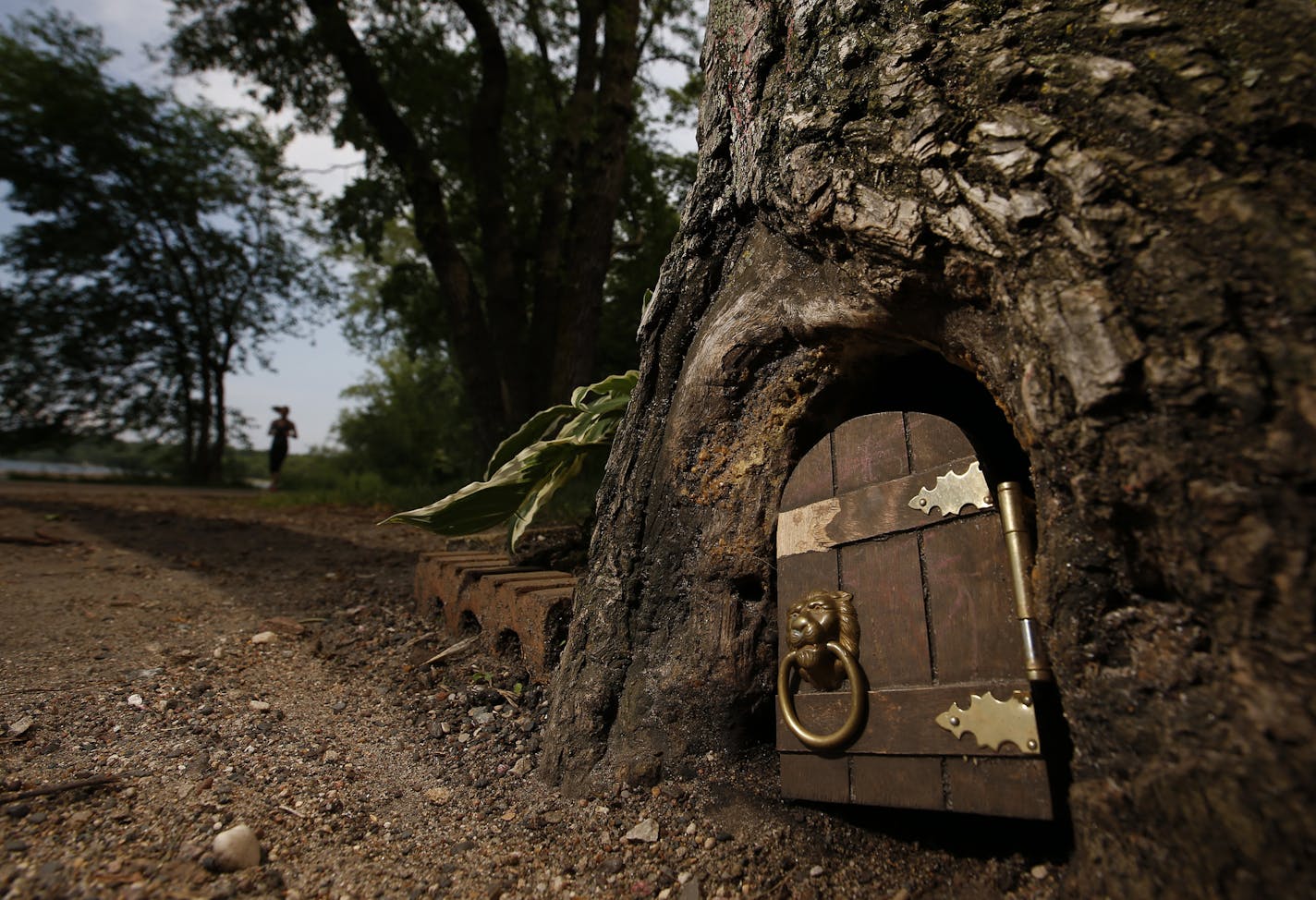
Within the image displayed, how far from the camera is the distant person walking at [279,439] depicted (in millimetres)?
11781

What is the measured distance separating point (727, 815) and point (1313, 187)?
1.48m

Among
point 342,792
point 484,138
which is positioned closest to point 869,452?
point 342,792

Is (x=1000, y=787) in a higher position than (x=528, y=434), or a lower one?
lower

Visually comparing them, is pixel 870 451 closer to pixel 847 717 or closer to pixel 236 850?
pixel 847 717

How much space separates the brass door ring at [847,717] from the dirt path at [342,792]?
0.21m

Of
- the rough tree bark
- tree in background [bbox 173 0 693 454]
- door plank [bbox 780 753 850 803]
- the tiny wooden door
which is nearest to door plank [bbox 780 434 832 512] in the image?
the tiny wooden door

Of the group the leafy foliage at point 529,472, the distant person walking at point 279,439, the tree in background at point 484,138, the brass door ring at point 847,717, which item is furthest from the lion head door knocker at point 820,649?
the distant person walking at point 279,439

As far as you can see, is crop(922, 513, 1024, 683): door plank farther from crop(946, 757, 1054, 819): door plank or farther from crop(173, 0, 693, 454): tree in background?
→ crop(173, 0, 693, 454): tree in background

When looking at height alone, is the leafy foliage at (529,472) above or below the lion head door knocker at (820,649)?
above

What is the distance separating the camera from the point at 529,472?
2561mm

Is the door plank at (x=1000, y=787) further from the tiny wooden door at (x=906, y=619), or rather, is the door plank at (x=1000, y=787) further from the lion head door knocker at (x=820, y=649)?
the lion head door knocker at (x=820, y=649)

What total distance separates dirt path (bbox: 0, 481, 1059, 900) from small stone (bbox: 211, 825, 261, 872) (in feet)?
0.06

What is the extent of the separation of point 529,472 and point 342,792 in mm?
1126

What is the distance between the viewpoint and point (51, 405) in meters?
13.6
